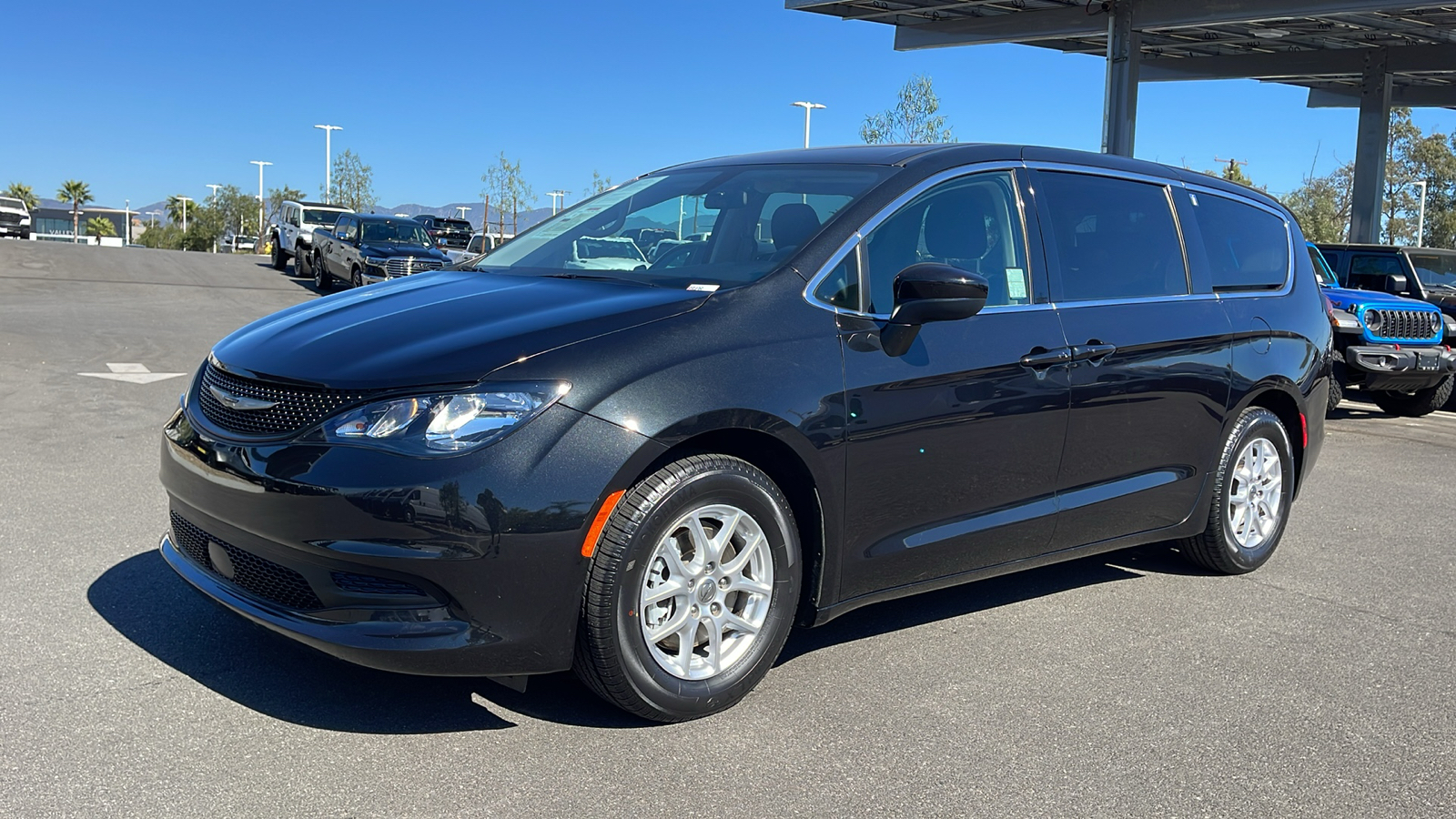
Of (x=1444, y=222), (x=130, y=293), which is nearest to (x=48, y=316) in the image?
(x=130, y=293)

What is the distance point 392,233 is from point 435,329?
2049 cm

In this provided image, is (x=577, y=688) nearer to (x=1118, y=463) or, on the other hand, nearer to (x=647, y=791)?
(x=647, y=791)

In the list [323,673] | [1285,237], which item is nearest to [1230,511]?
[1285,237]

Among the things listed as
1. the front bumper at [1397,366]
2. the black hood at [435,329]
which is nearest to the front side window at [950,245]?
the black hood at [435,329]

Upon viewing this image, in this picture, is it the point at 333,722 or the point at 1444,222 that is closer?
the point at 333,722

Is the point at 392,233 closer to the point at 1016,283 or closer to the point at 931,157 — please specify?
the point at 931,157

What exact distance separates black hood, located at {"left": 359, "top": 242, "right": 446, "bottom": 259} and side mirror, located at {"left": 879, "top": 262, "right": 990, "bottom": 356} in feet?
62.7

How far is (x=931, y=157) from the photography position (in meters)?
4.51

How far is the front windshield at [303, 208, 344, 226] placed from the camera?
2791cm

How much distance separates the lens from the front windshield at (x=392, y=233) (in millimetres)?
22953

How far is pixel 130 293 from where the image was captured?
2042 cm

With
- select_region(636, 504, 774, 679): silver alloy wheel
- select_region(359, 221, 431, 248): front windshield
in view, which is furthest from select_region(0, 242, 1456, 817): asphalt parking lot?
select_region(359, 221, 431, 248): front windshield

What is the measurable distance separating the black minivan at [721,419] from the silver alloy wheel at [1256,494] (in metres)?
0.18

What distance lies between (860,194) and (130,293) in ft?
62.5
